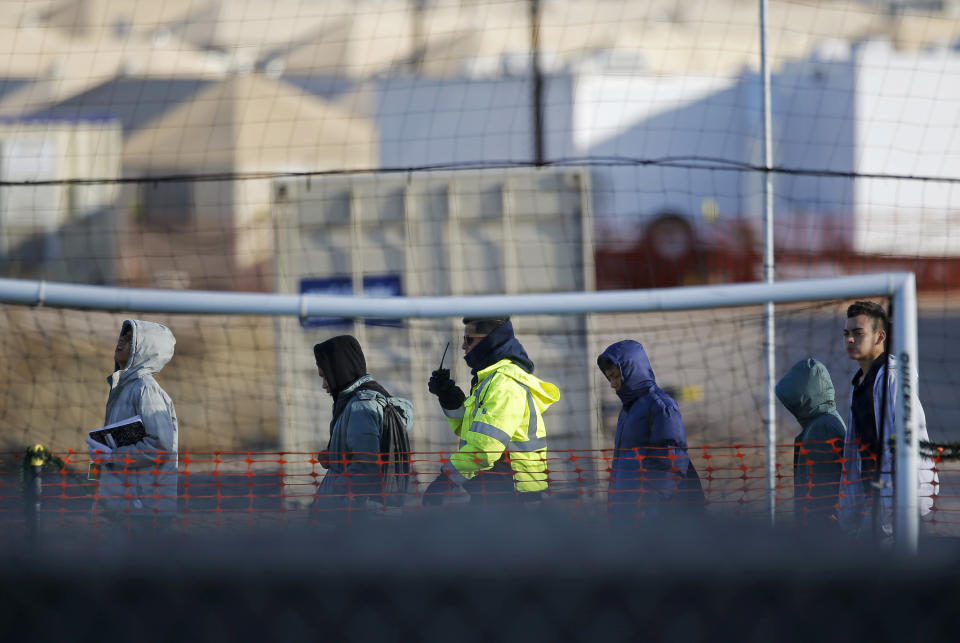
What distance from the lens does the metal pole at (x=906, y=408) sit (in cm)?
361

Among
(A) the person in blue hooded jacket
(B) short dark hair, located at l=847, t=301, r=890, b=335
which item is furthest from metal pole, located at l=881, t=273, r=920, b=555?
(A) the person in blue hooded jacket

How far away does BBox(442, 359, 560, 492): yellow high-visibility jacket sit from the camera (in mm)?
4242

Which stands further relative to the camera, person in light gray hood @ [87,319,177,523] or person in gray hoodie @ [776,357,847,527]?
person in gray hoodie @ [776,357,847,527]

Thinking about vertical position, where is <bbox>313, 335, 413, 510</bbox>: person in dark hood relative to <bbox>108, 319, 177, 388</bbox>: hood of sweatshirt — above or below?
below

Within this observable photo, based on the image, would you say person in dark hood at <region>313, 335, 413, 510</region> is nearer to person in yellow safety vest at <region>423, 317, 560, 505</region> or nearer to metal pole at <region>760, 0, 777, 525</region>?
person in yellow safety vest at <region>423, 317, 560, 505</region>

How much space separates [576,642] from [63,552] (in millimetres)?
740

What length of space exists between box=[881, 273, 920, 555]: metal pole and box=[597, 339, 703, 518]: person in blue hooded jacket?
2.56ft

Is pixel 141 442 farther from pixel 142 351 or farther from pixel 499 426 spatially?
pixel 499 426

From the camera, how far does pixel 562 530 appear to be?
1.44 meters

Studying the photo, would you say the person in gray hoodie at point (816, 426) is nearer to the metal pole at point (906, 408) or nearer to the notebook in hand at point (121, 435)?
→ the metal pole at point (906, 408)

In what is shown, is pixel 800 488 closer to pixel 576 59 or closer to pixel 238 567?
pixel 238 567

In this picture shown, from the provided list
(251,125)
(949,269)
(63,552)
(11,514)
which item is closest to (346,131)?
(251,125)

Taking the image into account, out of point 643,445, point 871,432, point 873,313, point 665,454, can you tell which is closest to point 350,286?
point 643,445

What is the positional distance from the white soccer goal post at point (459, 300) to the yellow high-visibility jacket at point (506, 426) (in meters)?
0.93
